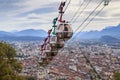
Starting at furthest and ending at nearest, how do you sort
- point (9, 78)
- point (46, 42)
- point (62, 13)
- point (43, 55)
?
point (9, 78) < point (43, 55) < point (46, 42) < point (62, 13)

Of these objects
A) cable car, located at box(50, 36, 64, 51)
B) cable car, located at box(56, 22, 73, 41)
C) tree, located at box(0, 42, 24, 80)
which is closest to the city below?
tree, located at box(0, 42, 24, 80)

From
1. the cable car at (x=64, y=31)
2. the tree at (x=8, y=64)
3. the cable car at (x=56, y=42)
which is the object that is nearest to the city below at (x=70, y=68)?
the tree at (x=8, y=64)

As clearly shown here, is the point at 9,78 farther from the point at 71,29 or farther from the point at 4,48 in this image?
the point at 71,29

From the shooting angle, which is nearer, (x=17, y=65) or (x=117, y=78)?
(x=17, y=65)

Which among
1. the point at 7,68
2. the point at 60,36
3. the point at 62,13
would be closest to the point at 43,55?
the point at 7,68

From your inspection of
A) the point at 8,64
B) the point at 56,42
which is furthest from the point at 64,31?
the point at 8,64

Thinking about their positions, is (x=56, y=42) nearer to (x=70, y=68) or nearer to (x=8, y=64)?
(x=8, y=64)
